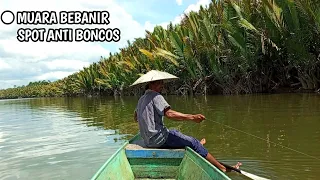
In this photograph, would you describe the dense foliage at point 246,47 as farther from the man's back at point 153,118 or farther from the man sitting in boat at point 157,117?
the man's back at point 153,118

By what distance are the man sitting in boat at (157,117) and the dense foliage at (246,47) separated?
13289 millimetres

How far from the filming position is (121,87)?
38.8 metres

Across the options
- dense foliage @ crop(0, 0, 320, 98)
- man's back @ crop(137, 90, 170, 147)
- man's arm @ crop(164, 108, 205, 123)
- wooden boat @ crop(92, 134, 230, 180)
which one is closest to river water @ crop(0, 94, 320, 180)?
wooden boat @ crop(92, 134, 230, 180)

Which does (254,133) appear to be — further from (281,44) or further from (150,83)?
(281,44)

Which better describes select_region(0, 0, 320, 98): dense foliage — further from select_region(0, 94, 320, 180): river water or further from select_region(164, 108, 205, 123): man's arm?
select_region(164, 108, 205, 123): man's arm

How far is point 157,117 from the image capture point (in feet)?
15.7

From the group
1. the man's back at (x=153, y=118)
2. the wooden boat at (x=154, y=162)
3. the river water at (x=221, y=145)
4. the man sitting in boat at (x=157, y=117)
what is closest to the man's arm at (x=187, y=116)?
the man sitting in boat at (x=157, y=117)

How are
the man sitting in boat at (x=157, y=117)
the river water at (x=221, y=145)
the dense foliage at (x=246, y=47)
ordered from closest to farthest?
the man sitting in boat at (x=157, y=117), the river water at (x=221, y=145), the dense foliage at (x=246, y=47)

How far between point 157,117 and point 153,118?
62mm

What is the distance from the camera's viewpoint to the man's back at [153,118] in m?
4.69

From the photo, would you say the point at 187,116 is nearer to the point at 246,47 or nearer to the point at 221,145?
the point at 221,145

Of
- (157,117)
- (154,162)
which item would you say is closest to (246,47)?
(157,117)

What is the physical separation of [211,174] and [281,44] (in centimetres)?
1666

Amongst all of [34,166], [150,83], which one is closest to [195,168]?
[150,83]
